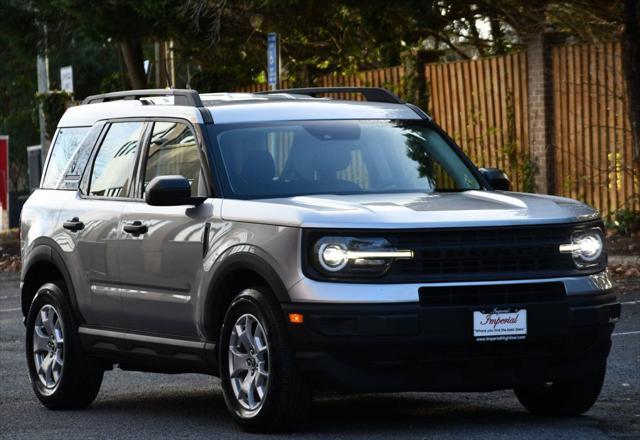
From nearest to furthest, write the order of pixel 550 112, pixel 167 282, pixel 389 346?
pixel 389 346 < pixel 167 282 < pixel 550 112

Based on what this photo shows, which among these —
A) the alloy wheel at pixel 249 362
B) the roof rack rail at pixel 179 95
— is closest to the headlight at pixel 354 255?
the alloy wheel at pixel 249 362

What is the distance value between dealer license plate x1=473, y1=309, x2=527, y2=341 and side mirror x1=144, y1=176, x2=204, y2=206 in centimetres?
184

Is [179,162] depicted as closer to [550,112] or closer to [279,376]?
[279,376]

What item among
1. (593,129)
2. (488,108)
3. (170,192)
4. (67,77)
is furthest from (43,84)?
(170,192)

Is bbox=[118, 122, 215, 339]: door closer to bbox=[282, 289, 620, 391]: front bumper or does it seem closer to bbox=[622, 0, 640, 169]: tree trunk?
bbox=[282, 289, 620, 391]: front bumper

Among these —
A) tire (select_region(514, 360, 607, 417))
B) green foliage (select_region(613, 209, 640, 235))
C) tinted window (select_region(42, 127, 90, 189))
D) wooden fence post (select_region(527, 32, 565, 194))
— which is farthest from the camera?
wooden fence post (select_region(527, 32, 565, 194))

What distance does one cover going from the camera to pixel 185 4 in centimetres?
2442

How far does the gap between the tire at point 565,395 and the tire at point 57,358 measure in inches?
107

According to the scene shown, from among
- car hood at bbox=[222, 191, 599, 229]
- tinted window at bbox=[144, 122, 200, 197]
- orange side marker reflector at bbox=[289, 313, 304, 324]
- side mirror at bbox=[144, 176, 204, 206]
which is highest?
tinted window at bbox=[144, 122, 200, 197]

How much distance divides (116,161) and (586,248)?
10.5 ft

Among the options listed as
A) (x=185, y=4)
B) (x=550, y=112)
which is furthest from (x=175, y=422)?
(x=185, y=4)

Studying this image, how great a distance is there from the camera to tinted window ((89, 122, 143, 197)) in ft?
33.3

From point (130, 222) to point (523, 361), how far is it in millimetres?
2614

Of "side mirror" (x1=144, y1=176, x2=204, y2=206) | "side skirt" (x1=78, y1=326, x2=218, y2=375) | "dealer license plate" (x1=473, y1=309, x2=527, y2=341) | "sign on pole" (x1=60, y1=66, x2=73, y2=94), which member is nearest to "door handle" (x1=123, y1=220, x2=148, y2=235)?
"side mirror" (x1=144, y1=176, x2=204, y2=206)
